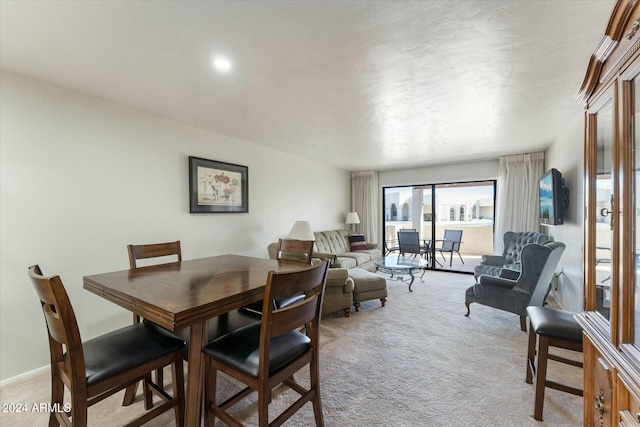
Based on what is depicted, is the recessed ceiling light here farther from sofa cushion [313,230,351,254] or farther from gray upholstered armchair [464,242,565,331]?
sofa cushion [313,230,351,254]

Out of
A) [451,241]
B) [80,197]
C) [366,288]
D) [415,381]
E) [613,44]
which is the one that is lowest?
[415,381]

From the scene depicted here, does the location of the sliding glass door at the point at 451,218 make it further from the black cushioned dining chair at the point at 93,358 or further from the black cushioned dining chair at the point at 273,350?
the black cushioned dining chair at the point at 93,358

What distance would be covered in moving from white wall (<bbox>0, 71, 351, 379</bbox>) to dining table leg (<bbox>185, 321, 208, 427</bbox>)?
1.73m

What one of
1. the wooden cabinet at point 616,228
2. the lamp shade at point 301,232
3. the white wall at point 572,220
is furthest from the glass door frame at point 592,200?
the lamp shade at point 301,232

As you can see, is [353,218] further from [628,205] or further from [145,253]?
[628,205]

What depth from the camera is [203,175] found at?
3164mm

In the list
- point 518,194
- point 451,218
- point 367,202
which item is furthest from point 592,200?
point 367,202

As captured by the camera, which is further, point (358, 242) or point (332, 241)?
point (358, 242)

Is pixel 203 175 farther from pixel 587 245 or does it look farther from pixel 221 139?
pixel 587 245

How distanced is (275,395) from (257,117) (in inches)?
101

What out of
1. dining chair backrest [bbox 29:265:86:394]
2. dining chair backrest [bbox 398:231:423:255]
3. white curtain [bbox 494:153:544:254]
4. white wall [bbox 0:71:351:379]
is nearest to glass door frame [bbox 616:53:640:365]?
dining chair backrest [bbox 29:265:86:394]

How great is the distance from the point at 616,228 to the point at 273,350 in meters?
1.44

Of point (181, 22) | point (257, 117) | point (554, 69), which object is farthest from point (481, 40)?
point (257, 117)

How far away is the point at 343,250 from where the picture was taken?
5.54 metres
